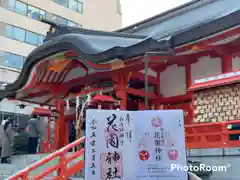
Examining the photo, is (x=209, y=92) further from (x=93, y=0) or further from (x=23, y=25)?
(x=93, y=0)

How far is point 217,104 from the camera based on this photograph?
7.91 m

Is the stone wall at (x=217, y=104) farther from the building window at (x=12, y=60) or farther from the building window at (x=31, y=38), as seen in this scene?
the building window at (x=31, y=38)

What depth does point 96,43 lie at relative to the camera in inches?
415

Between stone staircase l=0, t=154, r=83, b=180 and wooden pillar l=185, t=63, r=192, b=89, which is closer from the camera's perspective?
stone staircase l=0, t=154, r=83, b=180

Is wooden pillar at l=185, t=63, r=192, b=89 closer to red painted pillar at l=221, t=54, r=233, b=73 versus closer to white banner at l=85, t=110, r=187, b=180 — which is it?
red painted pillar at l=221, t=54, r=233, b=73

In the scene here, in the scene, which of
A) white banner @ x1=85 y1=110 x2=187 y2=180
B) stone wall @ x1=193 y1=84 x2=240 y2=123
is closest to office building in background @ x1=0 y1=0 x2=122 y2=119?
stone wall @ x1=193 y1=84 x2=240 y2=123

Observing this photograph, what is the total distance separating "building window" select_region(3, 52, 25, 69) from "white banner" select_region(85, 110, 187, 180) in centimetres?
1980

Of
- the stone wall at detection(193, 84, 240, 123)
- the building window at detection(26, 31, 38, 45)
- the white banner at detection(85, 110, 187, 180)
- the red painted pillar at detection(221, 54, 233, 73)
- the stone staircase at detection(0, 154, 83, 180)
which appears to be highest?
the building window at detection(26, 31, 38, 45)

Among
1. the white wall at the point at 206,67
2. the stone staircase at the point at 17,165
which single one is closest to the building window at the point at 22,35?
the stone staircase at the point at 17,165

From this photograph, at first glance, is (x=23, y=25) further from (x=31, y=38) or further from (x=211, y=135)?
(x=211, y=135)

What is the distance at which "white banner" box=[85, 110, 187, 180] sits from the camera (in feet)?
15.1

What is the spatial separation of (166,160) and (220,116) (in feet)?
11.2

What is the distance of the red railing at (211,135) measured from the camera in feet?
23.0

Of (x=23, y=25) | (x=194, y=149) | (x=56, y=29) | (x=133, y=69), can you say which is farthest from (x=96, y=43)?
(x=23, y=25)
